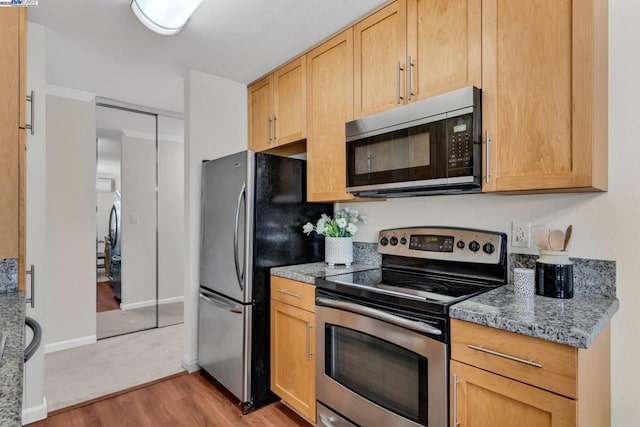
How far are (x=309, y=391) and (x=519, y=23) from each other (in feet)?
6.69

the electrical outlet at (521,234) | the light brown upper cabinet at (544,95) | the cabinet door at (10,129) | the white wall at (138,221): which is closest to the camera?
the light brown upper cabinet at (544,95)

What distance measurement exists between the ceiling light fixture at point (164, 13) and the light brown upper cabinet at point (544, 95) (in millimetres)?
1470

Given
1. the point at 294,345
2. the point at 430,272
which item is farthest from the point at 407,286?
the point at 294,345

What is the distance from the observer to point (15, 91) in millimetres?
1504

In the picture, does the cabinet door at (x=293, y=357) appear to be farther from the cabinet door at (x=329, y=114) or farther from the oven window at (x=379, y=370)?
the cabinet door at (x=329, y=114)

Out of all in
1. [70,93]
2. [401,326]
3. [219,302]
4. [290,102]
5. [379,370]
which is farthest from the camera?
[70,93]

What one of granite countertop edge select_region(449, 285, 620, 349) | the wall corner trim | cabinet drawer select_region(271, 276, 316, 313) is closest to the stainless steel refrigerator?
cabinet drawer select_region(271, 276, 316, 313)

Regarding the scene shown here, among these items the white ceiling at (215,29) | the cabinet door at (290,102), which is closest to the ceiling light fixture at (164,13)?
the white ceiling at (215,29)

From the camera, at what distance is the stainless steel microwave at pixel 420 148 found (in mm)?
1496

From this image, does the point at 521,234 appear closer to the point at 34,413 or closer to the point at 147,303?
the point at 34,413

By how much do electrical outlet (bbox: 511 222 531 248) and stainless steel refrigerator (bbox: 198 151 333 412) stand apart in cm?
129

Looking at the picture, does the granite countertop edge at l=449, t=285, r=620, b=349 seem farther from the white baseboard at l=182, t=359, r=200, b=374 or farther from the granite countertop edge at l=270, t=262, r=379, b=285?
the white baseboard at l=182, t=359, r=200, b=374

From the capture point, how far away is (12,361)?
2.47 feet

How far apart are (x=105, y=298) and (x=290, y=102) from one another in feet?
8.63
